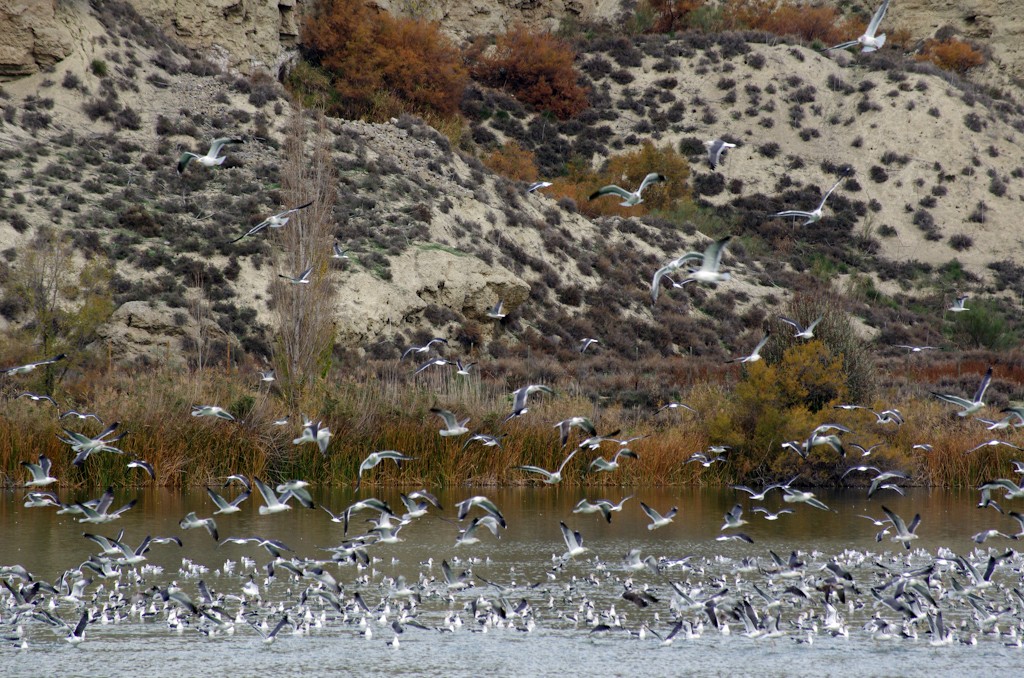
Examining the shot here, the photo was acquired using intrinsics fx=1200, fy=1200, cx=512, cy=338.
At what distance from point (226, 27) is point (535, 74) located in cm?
1957

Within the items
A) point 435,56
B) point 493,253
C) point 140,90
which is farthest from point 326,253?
point 435,56

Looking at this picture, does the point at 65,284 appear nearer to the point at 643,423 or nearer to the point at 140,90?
the point at 643,423

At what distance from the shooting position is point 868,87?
7025cm

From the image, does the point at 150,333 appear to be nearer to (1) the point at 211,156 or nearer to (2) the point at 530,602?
(1) the point at 211,156

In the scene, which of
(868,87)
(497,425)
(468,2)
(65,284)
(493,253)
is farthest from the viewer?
(468,2)

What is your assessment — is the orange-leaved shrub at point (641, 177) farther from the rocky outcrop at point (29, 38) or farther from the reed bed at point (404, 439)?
the reed bed at point (404, 439)

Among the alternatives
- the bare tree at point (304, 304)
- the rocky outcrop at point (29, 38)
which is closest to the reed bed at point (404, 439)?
the bare tree at point (304, 304)

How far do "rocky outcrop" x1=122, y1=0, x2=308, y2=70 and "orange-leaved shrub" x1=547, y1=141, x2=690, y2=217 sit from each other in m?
15.8

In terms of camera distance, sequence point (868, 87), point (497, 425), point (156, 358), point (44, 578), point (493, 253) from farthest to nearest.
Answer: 1. point (868, 87)
2. point (493, 253)
3. point (156, 358)
4. point (497, 425)
5. point (44, 578)

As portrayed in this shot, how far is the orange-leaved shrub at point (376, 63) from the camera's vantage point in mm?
60406

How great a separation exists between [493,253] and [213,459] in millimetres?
26144

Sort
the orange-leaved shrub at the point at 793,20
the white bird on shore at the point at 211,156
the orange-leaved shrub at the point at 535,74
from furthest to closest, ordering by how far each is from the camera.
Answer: the orange-leaved shrub at the point at 793,20
the orange-leaved shrub at the point at 535,74
the white bird on shore at the point at 211,156

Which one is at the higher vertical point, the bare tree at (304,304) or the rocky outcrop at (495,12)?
the rocky outcrop at (495,12)

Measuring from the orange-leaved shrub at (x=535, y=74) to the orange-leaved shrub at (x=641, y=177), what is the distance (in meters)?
5.54
